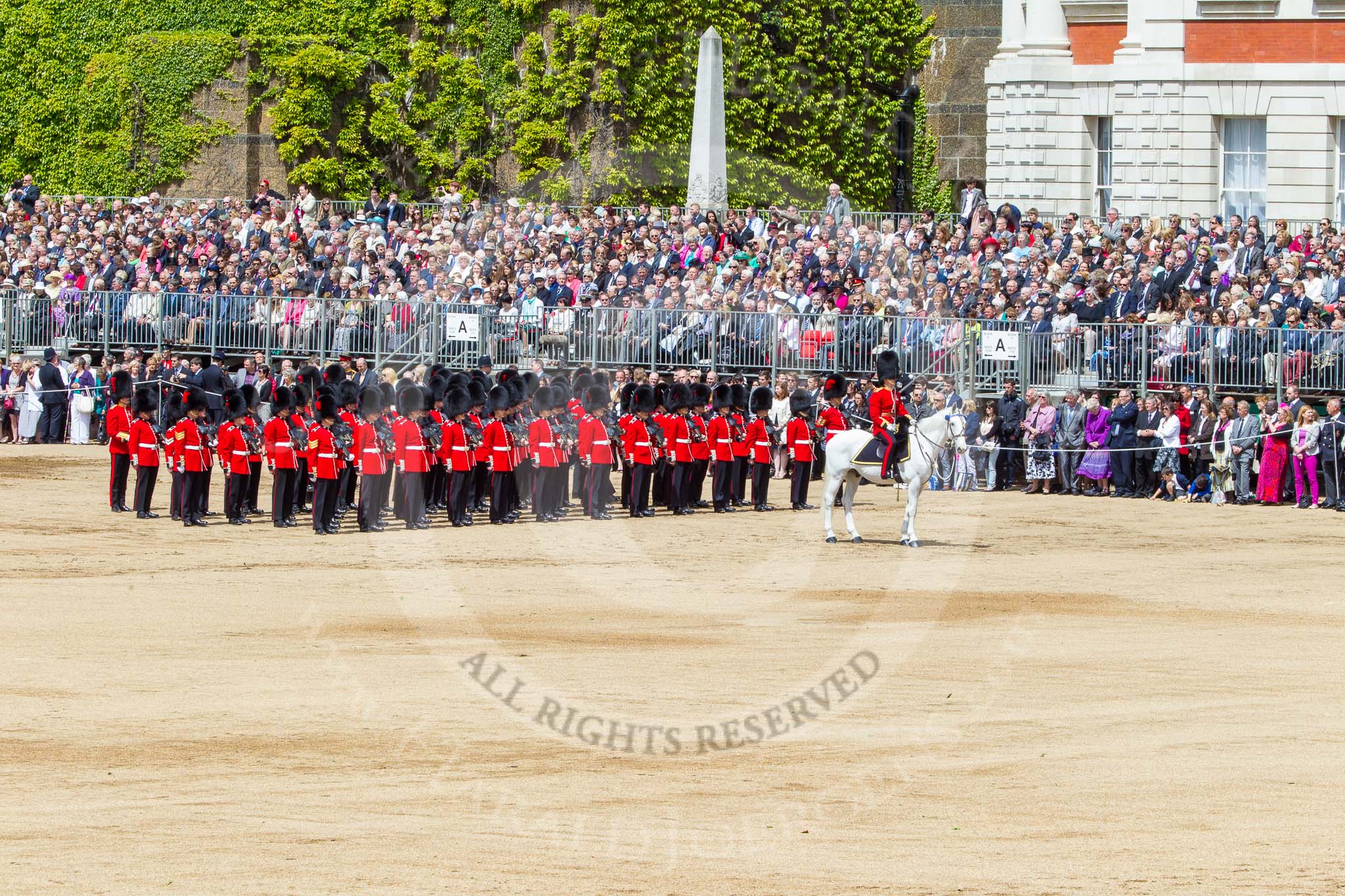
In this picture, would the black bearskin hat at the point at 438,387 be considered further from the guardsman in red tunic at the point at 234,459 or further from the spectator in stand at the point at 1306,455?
the spectator in stand at the point at 1306,455

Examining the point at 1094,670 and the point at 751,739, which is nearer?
the point at 751,739

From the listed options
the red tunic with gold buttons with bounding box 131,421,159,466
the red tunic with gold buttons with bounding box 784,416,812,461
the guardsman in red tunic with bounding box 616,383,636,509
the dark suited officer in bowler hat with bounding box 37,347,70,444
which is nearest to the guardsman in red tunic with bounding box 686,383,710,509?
the guardsman in red tunic with bounding box 616,383,636,509

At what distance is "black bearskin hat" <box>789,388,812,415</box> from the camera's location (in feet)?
79.9

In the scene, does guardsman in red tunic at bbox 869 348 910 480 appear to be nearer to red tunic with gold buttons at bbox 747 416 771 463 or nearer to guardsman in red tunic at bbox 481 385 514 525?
red tunic with gold buttons at bbox 747 416 771 463

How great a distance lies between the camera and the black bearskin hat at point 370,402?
21.7 metres

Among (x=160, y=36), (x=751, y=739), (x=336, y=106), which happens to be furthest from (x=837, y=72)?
(x=751, y=739)

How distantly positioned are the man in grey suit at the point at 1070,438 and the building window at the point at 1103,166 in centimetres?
931

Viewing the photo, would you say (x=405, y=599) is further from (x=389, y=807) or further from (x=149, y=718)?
(x=389, y=807)

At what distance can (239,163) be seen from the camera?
39938 millimetres

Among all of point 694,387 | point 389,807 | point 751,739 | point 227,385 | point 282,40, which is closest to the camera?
point 389,807

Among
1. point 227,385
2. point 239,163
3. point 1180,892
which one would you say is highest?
point 239,163

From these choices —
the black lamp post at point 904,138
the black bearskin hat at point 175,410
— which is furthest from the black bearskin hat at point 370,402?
the black lamp post at point 904,138

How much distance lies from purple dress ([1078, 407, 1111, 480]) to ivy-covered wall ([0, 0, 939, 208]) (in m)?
14.1

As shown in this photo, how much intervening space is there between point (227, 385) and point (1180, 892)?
71.1 feet
